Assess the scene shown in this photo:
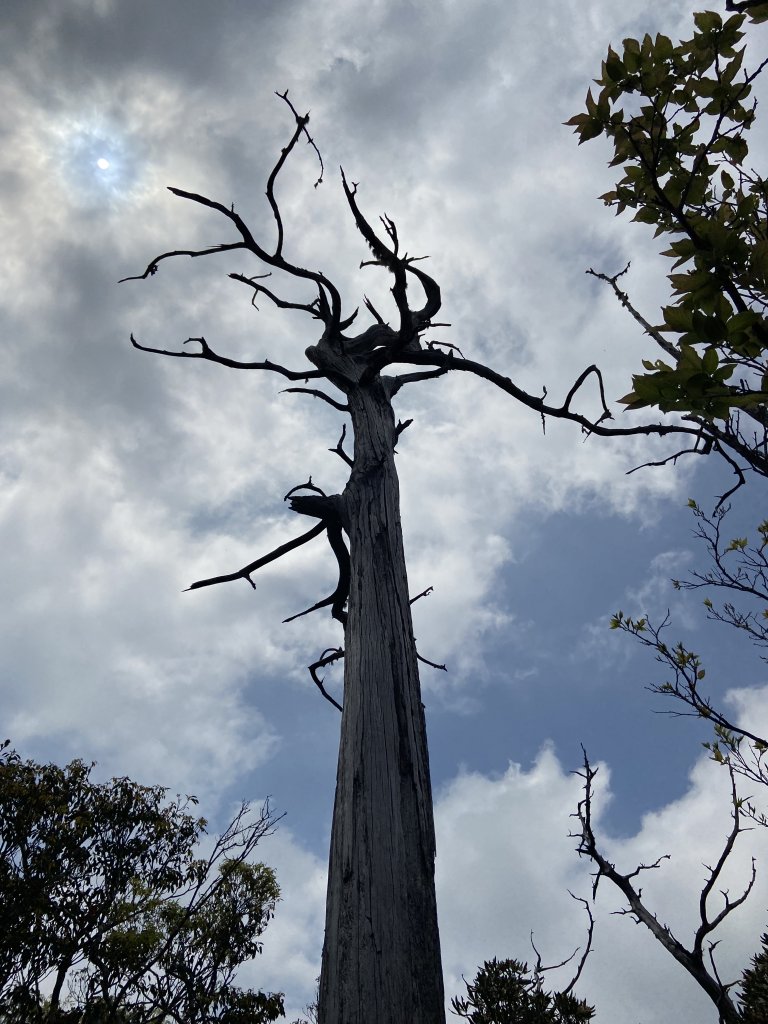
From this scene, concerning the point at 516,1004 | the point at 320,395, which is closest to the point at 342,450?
the point at 320,395

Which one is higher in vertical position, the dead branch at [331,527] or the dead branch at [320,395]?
the dead branch at [320,395]

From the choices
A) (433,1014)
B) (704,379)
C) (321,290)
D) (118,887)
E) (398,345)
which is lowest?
(433,1014)

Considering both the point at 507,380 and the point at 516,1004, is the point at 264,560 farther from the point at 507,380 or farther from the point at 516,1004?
the point at 516,1004

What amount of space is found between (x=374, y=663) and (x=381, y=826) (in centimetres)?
59

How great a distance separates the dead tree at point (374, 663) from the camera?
1710 mm

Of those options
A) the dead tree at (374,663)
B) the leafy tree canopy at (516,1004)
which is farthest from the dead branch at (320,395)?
the leafy tree canopy at (516,1004)

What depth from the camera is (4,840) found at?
9.71m

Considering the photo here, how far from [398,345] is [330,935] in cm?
265

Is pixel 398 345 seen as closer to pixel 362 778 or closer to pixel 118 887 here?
pixel 362 778

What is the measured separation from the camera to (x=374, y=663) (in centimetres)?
239

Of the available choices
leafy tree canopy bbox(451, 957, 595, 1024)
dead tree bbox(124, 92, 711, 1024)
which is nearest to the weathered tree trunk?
dead tree bbox(124, 92, 711, 1024)

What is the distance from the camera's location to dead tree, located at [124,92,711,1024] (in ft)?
5.61

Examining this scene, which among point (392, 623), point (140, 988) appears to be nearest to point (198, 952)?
point (140, 988)

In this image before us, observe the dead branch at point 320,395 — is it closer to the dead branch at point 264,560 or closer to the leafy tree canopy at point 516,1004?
the dead branch at point 264,560
